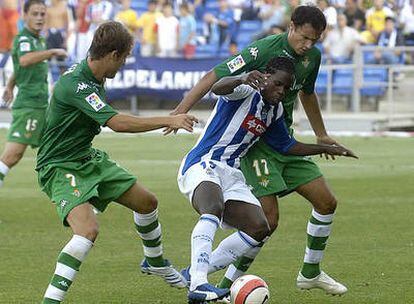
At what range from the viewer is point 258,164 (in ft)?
32.4

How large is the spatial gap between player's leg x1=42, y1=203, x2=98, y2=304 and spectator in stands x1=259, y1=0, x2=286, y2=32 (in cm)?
2149

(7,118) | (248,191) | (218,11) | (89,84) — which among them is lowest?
(7,118)

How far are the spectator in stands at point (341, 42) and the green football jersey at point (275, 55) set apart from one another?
18.9m

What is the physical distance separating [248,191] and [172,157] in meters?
12.2

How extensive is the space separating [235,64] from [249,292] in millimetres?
1934

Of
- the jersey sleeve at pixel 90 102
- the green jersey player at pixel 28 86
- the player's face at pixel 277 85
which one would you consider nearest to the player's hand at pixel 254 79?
the player's face at pixel 277 85

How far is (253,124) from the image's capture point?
9359 mm

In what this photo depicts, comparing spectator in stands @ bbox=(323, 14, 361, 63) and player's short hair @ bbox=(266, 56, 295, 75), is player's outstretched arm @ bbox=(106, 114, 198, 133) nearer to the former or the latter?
player's short hair @ bbox=(266, 56, 295, 75)

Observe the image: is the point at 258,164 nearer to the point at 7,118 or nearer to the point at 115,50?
the point at 115,50

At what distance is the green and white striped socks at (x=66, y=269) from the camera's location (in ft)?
28.0

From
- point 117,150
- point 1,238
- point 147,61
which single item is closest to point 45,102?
point 1,238

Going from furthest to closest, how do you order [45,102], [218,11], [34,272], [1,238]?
[218,11], [45,102], [1,238], [34,272]

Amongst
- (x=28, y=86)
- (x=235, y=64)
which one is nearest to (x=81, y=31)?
(x=28, y=86)

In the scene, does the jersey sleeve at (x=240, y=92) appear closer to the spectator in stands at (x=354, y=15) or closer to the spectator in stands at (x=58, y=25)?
the spectator in stands at (x=354, y=15)
